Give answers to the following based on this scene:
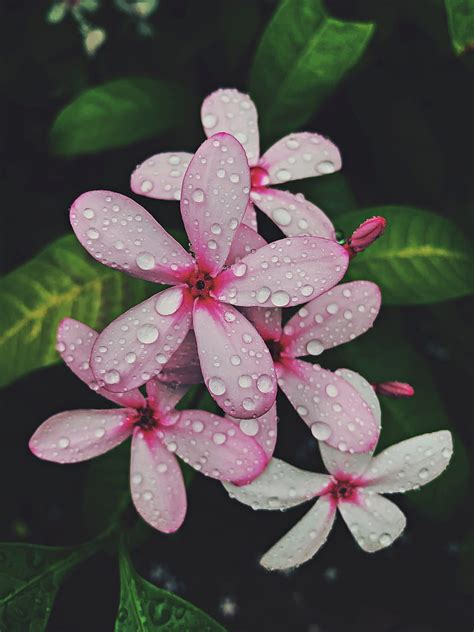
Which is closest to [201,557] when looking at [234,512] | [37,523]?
[234,512]

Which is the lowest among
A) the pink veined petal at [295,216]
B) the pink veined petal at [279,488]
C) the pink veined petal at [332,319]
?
the pink veined petal at [279,488]

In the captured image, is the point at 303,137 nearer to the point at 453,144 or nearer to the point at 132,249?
the point at 132,249

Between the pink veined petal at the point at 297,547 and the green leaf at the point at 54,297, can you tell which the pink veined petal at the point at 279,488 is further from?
the green leaf at the point at 54,297

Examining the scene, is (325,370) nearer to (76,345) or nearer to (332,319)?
(332,319)

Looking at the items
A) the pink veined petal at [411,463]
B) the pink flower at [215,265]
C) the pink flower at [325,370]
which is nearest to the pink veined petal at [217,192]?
the pink flower at [215,265]

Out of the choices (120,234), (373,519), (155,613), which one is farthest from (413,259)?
(155,613)
